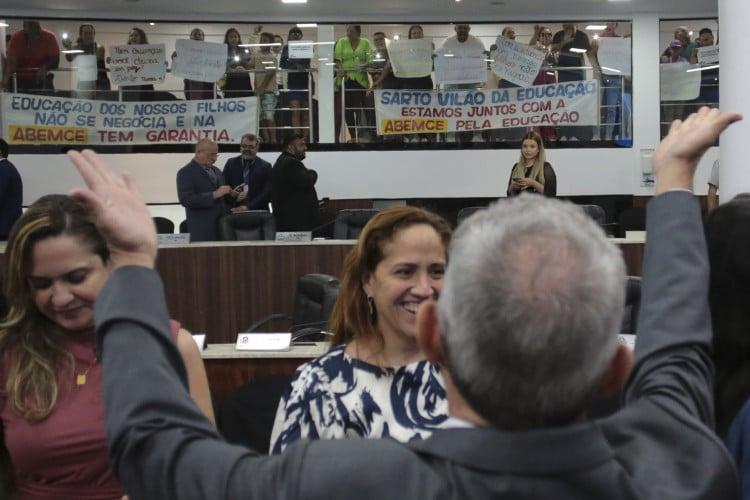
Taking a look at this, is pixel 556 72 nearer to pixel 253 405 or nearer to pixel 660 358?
pixel 253 405

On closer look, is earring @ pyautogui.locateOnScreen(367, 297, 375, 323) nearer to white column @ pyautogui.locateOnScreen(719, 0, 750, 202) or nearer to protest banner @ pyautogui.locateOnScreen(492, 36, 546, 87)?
white column @ pyautogui.locateOnScreen(719, 0, 750, 202)

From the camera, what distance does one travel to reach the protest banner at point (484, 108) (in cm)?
1215

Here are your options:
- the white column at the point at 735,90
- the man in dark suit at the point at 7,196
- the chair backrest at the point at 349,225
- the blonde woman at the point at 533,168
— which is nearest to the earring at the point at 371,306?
the white column at the point at 735,90

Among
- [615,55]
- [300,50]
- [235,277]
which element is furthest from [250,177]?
[615,55]

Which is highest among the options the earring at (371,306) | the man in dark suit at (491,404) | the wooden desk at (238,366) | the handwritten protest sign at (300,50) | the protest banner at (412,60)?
the handwritten protest sign at (300,50)

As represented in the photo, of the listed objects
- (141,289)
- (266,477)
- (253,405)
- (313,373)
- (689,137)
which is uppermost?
(689,137)

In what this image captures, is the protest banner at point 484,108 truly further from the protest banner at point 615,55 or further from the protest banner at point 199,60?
the protest banner at point 199,60

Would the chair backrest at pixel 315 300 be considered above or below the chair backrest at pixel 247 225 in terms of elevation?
below

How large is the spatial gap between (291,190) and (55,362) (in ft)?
23.9

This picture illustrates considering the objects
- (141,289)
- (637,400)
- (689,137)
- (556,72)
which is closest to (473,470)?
(637,400)

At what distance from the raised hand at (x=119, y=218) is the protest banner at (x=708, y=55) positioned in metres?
12.4

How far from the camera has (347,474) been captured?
2.94ft

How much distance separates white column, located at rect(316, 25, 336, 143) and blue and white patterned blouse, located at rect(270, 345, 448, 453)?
10.5 m

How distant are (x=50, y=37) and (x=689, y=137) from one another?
12.0 m
